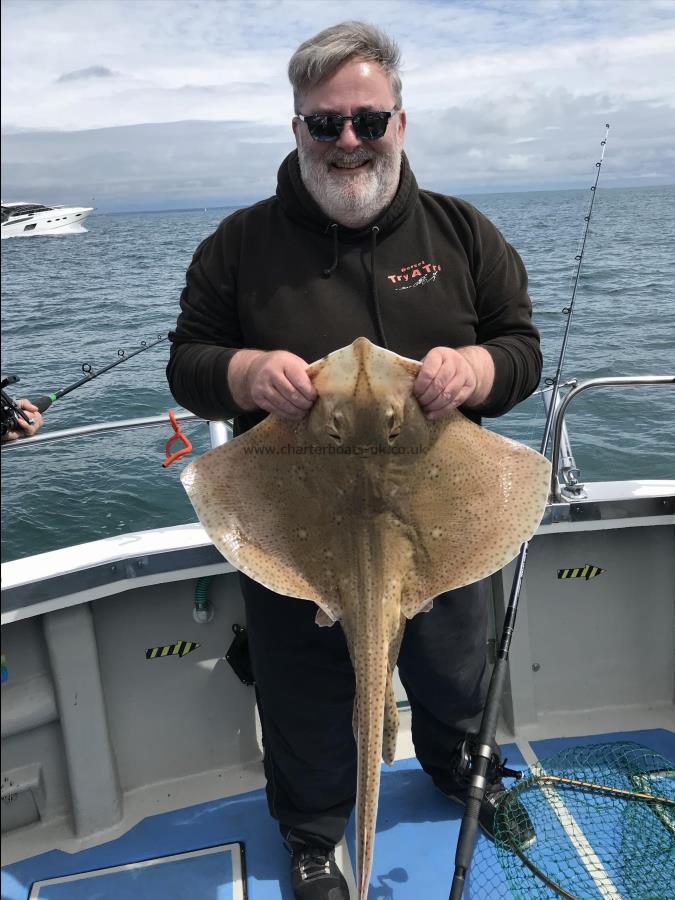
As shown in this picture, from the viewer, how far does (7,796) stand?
1075 mm

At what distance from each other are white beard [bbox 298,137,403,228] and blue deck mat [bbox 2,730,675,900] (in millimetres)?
2435

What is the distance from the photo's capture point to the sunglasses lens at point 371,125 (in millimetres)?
2221

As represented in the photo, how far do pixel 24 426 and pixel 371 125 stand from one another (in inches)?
71.3

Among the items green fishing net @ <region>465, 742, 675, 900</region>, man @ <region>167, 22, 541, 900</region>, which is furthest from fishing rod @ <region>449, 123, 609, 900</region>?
green fishing net @ <region>465, 742, 675, 900</region>

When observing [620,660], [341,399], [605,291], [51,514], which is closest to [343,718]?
[341,399]

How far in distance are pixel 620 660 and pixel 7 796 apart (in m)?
3.31

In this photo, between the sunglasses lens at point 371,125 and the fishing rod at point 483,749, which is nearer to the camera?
the sunglasses lens at point 371,125

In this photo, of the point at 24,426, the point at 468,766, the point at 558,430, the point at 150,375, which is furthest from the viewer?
the point at 150,375

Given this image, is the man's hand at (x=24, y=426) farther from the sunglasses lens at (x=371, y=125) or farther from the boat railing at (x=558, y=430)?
the sunglasses lens at (x=371, y=125)

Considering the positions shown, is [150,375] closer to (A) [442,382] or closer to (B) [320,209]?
(B) [320,209]

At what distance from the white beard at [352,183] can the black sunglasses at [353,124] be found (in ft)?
0.17

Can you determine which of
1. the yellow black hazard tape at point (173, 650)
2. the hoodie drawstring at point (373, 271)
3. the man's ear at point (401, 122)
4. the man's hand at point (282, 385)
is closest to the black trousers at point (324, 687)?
the yellow black hazard tape at point (173, 650)

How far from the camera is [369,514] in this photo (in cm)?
197

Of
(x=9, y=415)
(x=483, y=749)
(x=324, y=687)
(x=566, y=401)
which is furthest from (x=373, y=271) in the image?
(x=483, y=749)
